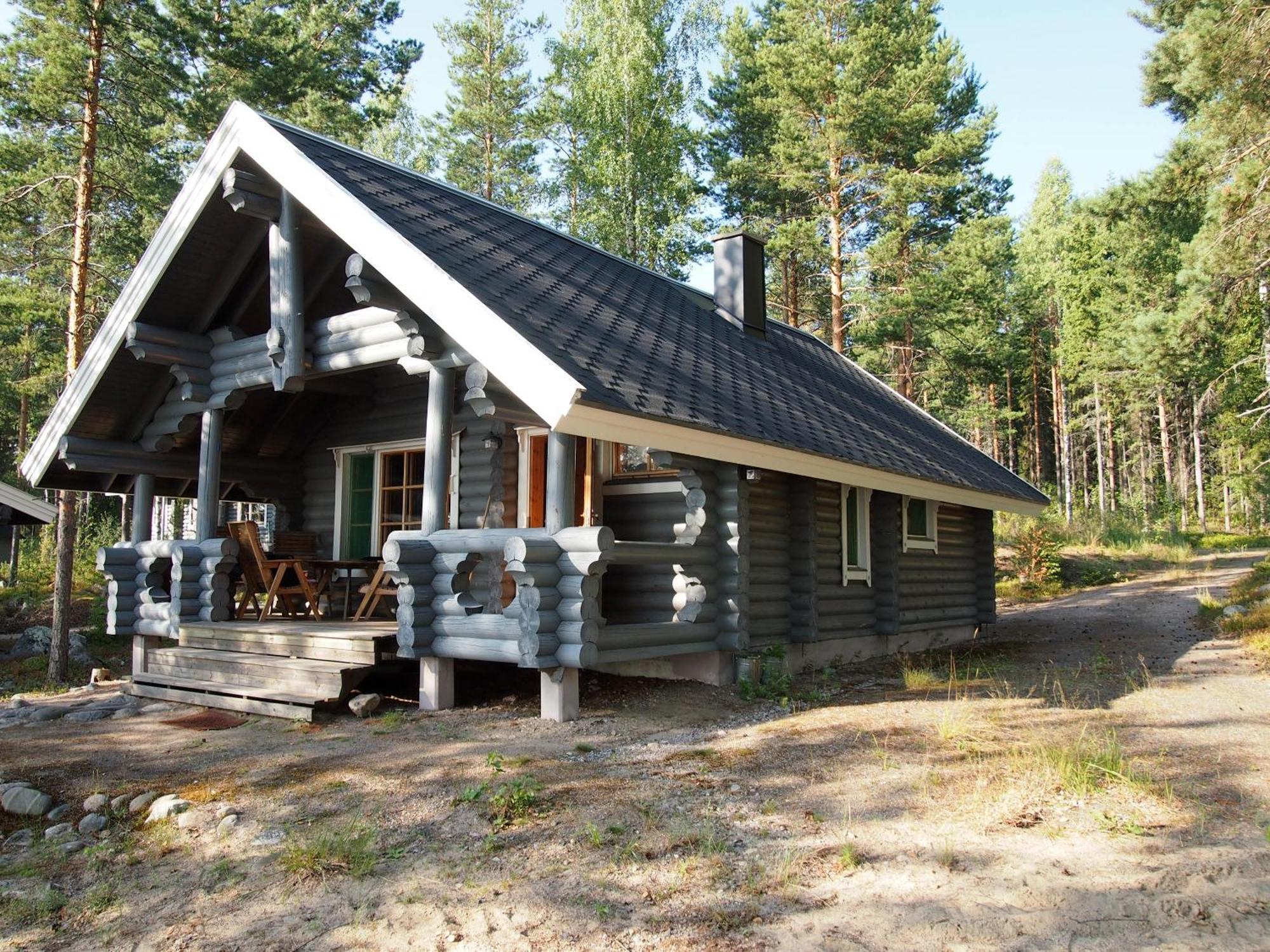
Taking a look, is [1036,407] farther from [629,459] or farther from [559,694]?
[559,694]

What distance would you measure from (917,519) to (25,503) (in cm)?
1284

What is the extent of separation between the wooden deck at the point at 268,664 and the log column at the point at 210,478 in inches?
40.9

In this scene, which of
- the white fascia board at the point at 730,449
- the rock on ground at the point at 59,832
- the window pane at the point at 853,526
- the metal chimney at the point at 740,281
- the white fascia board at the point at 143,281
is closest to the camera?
the rock on ground at the point at 59,832

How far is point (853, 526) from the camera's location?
37.8 ft

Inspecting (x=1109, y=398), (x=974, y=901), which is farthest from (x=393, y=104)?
(x=1109, y=398)

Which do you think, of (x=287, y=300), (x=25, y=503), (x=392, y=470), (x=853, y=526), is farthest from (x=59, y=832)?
(x=25, y=503)

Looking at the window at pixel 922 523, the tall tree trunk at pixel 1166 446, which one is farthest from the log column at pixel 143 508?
the tall tree trunk at pixel 1166 446

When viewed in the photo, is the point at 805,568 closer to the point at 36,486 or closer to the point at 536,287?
the point at 536,287

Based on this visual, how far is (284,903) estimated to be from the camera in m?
4.21

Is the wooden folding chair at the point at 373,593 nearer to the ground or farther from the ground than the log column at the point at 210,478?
nearer to the ground

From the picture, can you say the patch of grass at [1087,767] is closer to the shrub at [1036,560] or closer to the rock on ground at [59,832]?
the rock on ground at [59,832]

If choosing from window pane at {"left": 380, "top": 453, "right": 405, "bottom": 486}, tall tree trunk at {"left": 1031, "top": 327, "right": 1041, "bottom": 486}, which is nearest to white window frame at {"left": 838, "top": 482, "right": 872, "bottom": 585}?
window pane at {"left": 380, "top": 453, "right": 405, "bottom": 486}

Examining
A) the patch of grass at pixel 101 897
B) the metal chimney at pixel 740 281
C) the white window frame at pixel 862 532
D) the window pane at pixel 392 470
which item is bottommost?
the patch of grass at pixel 101 897

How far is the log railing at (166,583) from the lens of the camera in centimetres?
Answer: 973
